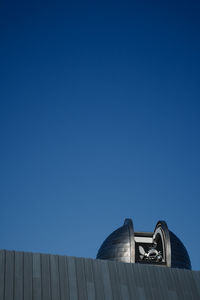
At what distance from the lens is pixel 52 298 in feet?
54.3

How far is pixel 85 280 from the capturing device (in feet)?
58.3

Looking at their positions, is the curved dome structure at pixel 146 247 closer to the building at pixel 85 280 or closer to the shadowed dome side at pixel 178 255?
the shadowed dome side at pixel 178 255

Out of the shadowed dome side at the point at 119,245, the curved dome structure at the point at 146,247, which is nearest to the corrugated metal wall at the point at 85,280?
the curved dome structure at the point at 146,247

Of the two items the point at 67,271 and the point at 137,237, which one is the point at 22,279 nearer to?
the point at 67,271

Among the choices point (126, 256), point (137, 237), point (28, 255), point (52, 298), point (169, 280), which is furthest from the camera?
point (137, 237)

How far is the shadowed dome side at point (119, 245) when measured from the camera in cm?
3800

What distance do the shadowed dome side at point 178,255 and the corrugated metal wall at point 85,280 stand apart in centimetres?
1866

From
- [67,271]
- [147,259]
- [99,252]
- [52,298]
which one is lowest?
[52,298]

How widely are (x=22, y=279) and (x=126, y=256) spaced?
22345mm

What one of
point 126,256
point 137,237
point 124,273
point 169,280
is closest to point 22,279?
point 124,273

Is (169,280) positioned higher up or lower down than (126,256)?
lower down

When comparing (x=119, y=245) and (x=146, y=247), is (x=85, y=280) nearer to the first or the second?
(x=119, y=245)

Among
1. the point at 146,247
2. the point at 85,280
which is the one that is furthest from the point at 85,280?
the point at 146,247

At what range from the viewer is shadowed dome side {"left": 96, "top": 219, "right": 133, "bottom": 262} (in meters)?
38.0
